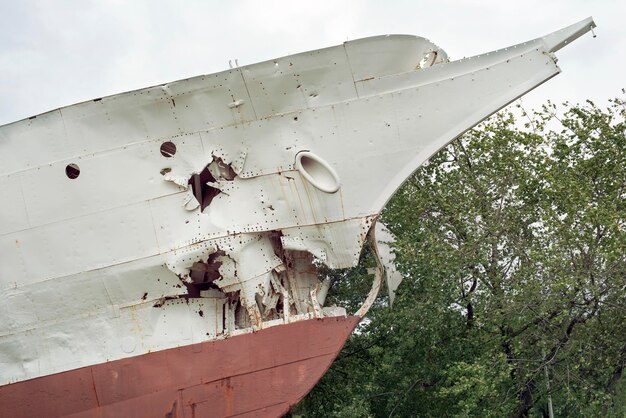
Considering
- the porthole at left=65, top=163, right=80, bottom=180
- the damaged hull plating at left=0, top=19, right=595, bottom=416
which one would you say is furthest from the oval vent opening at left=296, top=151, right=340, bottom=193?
the porthole at left=65, top=163, right=80, bottom=180

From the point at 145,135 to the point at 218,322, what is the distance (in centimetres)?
274

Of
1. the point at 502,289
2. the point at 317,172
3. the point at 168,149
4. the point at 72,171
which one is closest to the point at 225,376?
the point at 317,172

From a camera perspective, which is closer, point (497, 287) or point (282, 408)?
point (282, 408)

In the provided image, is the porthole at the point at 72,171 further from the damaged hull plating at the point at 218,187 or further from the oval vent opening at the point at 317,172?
the oval vent opening at the point at 317,172

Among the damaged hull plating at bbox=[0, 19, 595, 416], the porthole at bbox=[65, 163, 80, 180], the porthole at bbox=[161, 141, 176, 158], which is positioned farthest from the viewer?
the porthole at bbox=[65, 163, 80, 180]

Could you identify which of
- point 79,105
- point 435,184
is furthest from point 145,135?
point 435,184

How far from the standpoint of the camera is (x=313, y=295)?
12.1 metres

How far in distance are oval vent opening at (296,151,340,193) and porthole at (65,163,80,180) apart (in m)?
3.05

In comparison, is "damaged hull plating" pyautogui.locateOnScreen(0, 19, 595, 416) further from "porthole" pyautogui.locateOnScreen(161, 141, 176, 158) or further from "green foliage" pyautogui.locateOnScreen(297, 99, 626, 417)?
"green foliage" pyautogui.locateOnScreen(297, 99, 626, 417)

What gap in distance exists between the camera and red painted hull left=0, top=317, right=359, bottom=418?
1168cm

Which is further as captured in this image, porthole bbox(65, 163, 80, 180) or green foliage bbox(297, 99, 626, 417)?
green foliage bbox(297, 99, 626, 417)

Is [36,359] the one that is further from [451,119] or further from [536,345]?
[536,345]

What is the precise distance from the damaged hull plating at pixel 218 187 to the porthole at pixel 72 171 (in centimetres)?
2

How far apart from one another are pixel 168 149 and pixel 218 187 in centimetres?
87
